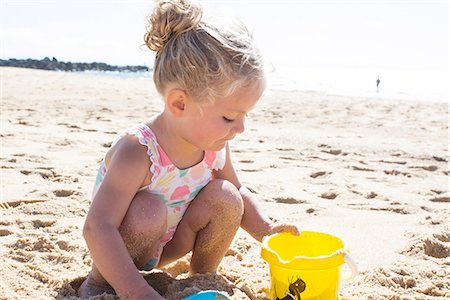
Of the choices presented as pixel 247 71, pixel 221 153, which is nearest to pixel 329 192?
pixel 221 153

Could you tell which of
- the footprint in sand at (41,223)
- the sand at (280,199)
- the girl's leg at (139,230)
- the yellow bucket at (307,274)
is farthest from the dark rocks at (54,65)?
the yellow bucket at (307,274)

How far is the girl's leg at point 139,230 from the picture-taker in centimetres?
163

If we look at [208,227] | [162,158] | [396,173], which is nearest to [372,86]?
[396,173]

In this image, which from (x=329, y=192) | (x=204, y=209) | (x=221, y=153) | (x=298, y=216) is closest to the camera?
(x=204, y=209)

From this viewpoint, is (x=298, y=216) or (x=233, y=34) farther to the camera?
(x=298, y=216)

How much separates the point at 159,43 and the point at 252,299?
86 cm

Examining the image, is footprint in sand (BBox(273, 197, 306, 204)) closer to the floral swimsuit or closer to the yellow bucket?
the floral swimsuit

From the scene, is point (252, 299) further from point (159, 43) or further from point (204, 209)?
point (159, 43)

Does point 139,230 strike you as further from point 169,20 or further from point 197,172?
point 169,20

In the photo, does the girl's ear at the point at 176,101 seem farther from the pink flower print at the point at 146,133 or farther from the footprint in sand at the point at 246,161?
the footprint in sand at the point at 246,161

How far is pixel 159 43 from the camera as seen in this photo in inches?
66.0

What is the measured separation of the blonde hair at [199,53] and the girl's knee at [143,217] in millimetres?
344

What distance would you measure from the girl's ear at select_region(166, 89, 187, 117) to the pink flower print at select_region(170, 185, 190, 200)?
0.27 meters

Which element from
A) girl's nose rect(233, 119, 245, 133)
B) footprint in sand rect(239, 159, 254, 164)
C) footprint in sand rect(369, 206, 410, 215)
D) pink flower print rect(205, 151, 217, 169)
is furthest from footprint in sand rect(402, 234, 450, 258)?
footprint in sand rect(239, 159, 254, 164)
